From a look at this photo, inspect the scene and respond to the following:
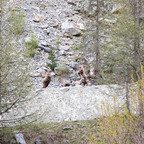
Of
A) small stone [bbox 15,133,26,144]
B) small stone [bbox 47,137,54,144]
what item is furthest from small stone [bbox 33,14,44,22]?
small stone [bbox 15,133,26,144]

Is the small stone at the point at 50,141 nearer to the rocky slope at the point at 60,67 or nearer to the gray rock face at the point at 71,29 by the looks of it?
the rocky slope at the point at 60,67

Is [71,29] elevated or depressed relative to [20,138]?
elevated

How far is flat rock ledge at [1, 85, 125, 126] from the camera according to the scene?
922 centimetres

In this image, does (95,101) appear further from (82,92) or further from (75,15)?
(75,15)

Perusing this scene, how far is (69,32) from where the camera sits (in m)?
24.4

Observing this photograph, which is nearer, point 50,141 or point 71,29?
point 50,141

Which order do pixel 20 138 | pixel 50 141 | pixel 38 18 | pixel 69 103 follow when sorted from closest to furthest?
pixel 20 138, pixel 50 141, pixel 69 103, pixel 38 18

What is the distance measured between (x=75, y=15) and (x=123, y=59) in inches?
834

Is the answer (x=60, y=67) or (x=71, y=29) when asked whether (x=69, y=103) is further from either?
(x=71, y=29)

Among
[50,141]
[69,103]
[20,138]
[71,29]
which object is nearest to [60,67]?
[69,103]

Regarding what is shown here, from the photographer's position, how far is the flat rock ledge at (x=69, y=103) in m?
9.22

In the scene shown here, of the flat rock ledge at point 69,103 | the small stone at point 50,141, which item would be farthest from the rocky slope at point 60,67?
the small stone at point 50,141

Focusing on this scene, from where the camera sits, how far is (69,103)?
10359 mm

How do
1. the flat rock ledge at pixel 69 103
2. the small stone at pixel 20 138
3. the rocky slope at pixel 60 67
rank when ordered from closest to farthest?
the small stone at pixel 20 138
the flat rock ledge at pixel 69 103
the rocky slope at pixel 60 67
